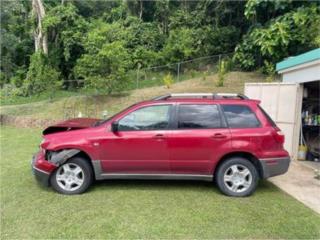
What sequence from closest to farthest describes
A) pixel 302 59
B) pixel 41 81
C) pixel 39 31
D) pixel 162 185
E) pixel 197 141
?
pixel 197 141 < pixel 162 185 < pixel 302 59 < pixel 41 81 < pixel 39 31

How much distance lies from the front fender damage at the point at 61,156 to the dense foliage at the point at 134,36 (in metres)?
9.89

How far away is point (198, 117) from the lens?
5328 mm

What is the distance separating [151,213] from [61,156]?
1.80 meters

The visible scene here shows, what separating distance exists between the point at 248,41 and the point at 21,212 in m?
15.8

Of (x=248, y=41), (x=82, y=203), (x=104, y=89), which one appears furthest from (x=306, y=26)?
(x=82, y=203)

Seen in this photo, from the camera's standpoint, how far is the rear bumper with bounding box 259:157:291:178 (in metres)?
5.17

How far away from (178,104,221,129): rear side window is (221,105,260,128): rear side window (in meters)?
0.18

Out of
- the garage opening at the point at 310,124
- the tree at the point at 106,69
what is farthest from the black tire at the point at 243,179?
the tree at the point at 106,69

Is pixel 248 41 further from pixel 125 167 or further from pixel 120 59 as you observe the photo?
pixel 125 167

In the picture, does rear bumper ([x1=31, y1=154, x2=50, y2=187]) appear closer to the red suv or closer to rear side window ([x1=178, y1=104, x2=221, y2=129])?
the red suv

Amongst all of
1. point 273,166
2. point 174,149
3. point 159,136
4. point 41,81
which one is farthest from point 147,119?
point 41,81

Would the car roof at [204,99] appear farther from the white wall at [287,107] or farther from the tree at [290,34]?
the tree at [290,34]

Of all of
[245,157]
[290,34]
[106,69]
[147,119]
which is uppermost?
[290,34]

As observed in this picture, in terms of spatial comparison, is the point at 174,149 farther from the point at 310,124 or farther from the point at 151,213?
the point at 310,124
